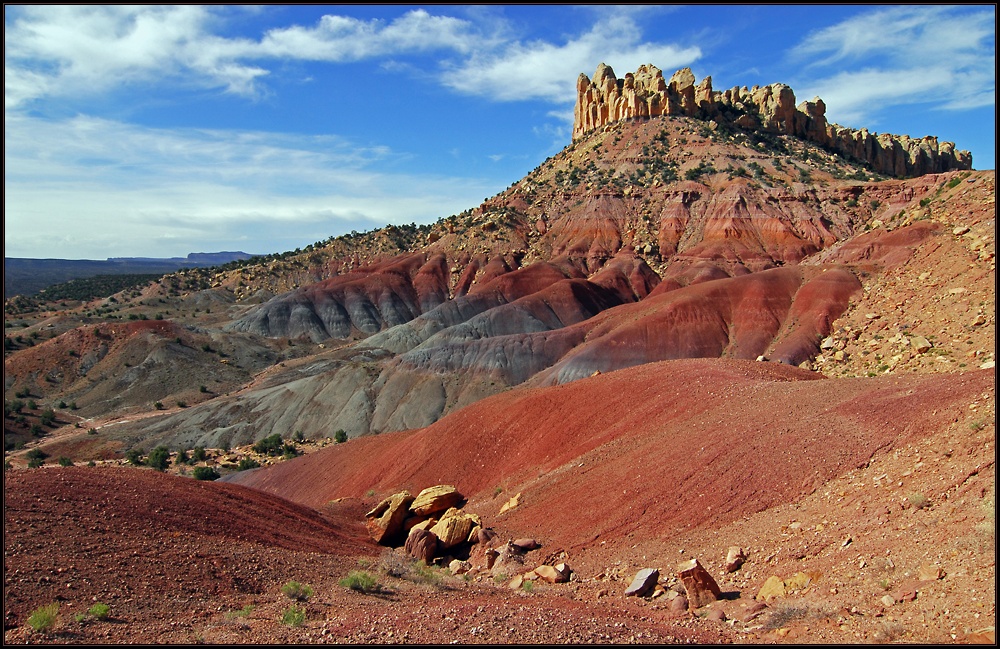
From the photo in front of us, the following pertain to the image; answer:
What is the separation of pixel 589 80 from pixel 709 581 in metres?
123

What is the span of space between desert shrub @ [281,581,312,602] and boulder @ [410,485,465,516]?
9836 millimetres

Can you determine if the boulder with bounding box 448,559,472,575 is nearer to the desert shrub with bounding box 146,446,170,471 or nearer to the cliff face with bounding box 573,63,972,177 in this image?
the desert shrub with bounding box 146,446,170,471

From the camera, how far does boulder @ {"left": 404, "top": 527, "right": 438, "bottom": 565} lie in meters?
17.8

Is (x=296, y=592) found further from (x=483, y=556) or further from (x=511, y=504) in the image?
(x=511, y=504)

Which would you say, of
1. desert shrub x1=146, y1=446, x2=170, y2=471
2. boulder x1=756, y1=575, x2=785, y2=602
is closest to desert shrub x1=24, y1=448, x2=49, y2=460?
desert shrub x1=146, y1=446, x2=170, y2=471

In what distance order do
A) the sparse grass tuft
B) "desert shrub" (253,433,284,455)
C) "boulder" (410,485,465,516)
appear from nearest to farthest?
1. the sparse grass tuft
2. "boulder" (410,485,465,516)
3. "desert shrub" (253,433,284,455)

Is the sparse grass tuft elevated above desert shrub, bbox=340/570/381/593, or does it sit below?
above

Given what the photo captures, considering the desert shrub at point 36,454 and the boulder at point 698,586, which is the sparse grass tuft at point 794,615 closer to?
the boulder at point 698,586

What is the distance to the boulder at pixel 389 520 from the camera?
66.5ft

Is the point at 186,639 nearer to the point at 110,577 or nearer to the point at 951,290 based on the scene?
the point at 110,577

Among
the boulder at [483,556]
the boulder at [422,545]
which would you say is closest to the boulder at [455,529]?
the boulder at [422,545]

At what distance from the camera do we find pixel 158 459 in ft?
149

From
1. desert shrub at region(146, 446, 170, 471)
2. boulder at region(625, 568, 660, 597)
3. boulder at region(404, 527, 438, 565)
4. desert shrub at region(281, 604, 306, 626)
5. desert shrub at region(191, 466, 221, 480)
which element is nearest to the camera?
desert shrub at region(281, 604, 306, 626)

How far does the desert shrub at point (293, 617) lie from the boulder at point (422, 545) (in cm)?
758
